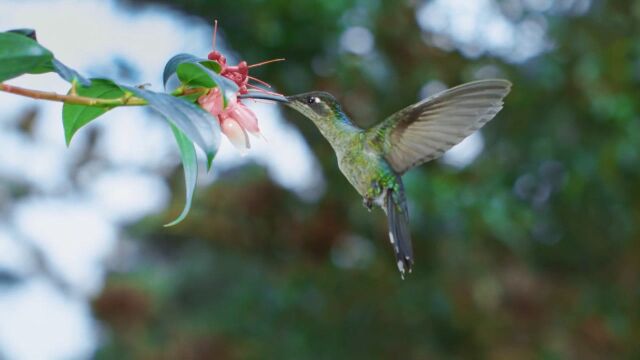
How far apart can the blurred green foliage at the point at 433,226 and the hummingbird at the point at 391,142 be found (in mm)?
1852

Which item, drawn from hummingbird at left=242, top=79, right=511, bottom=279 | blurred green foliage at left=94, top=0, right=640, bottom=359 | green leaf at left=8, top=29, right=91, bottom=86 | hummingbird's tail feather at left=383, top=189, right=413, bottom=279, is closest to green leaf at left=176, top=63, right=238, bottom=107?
green leaf at left=8, top=29, right=91, bottom=86

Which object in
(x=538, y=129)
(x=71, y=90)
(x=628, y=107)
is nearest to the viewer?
(x=71, y=90)

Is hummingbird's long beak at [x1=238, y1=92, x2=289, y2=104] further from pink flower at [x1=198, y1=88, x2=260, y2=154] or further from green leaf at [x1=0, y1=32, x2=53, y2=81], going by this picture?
green leaf at [x1=0, y1=32, x2=53, y2=81]

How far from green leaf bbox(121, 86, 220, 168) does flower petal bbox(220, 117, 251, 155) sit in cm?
21

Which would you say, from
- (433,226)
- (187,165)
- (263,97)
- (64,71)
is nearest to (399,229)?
(263,97)

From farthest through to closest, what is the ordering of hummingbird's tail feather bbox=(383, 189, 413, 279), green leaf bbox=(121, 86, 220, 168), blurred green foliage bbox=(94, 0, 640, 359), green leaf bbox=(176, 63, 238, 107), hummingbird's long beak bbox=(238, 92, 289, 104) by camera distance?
blurred green foliage bbox=(94, 0, 640, 359) → hummingbird's tail feather bbox=(383, 189, 413, 279) → hummingbird's long beak bbox=(238, 92, 289, 104) → green leaf bbox=(176, 63, 238, 107) → green leaf bbox=(121, 86, 220, 168)

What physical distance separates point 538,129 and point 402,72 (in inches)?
23.7

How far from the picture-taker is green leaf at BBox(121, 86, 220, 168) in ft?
2.70

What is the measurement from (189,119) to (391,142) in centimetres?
56

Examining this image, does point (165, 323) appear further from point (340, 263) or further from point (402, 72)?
point (402, 72)

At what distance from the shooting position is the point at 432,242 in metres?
3.54

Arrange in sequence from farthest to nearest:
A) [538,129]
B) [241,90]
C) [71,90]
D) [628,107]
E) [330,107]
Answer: [538,129] → [628,107] → [330,107] → [241,90] → [71,90]

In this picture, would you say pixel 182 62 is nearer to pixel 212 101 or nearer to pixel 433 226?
pixel 212 101

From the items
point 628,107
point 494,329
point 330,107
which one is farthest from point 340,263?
point 330,107
